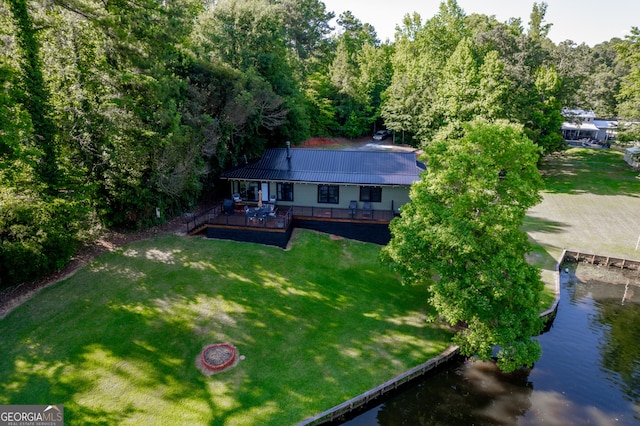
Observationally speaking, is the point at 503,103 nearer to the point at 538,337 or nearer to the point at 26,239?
the point at 538,337

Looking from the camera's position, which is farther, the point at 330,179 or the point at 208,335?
the point at 330,179

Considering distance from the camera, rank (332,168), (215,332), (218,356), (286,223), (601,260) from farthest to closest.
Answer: (332,168) → (601,260) → (286,223) → (215,332) → (218,356)

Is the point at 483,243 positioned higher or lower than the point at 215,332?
higher

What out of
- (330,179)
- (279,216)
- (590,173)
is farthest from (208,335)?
(590,173)

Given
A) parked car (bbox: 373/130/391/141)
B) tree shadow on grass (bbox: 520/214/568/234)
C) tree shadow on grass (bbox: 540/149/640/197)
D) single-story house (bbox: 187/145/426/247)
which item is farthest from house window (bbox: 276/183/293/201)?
parked car (bbox: 373/130/391/141)

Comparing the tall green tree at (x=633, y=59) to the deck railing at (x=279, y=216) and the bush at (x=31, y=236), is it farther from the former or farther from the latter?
the bush at (x=31, y=236)

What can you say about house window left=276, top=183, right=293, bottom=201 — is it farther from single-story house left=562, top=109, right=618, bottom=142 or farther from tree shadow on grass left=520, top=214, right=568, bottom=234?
single-story house left=562, top=109, right=618, bottom=142

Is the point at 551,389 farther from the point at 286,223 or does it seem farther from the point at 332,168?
the point at 332,168
